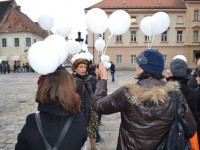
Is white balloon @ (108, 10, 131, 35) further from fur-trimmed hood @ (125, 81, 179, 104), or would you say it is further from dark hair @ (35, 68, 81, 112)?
dark hair @ (35, 68, 81, 112)

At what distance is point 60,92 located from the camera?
2051 millimetres

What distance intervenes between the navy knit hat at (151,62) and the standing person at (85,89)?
6.19 ft

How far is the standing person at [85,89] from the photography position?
14.5ft

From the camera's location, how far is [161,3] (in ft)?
149

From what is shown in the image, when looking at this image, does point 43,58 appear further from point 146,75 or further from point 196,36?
point 196,36

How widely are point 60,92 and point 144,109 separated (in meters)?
Result: 0.76

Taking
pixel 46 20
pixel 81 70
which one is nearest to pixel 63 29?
pixel 46 20

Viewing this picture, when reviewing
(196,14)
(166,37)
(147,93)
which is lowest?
(147,93)

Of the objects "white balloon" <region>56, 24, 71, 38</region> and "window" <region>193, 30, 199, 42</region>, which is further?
"window" <region>193, 30, 199, 42</region>

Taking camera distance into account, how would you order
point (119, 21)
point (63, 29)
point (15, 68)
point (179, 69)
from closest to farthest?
point (179, 69) < point (119, 21) < point (63, 29) < point (15, 68)

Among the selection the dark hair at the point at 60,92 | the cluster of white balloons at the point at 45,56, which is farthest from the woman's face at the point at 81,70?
the dark hair at the point at 60,92

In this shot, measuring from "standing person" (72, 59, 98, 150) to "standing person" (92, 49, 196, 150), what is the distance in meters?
1.84

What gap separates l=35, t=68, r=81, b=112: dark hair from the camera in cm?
202

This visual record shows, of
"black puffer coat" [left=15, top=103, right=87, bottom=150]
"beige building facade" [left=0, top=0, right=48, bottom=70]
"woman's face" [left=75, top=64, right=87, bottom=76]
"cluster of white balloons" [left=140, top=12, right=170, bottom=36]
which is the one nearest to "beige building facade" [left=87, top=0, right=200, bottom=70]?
"beige building facade" [left=0, top=0, right=48, bottom=70]
